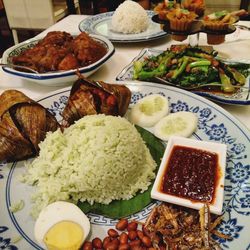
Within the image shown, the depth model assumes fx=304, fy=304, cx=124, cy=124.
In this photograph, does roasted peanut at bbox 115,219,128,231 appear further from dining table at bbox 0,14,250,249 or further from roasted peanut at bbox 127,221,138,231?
dining table at bbox 0,14,250,249

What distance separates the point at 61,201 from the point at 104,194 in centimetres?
19

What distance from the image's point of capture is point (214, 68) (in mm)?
1914

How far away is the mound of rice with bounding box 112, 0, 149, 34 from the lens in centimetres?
265

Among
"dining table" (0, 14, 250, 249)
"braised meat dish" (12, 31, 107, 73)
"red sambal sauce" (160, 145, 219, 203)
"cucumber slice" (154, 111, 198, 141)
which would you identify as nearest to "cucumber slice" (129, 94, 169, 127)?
"cucumber slice" (154, 111, 198, 141)

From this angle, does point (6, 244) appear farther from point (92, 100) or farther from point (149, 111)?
point (149, 111)

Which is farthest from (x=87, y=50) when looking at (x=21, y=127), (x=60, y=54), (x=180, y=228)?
(x=180, y=228)

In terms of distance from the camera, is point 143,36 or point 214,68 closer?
point 214,68

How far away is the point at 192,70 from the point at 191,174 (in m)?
0.85

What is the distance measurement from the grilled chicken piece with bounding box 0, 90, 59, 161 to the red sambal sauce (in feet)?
2.10

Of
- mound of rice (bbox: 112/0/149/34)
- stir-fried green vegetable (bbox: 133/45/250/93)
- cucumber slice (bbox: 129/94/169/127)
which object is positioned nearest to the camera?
cucumber slice (bbox: 129/94/169/127)

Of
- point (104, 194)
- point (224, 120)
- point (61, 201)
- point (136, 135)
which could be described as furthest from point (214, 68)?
point (61, 201)

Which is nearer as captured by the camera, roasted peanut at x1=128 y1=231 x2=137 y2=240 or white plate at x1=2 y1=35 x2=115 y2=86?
roasted peanut at x1=128 y1=231 x2=137 y2=240

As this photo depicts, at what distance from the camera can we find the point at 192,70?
6.36 feet

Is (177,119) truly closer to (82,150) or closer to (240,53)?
(82,150)
